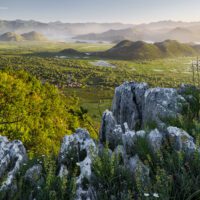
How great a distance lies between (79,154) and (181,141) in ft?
10.1

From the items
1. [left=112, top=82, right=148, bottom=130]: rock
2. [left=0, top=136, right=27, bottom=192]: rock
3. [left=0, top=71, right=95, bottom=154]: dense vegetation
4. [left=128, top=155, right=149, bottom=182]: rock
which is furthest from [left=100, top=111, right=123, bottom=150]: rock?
[left=0, top=71, right=95, bottom=154]: dense vegetation

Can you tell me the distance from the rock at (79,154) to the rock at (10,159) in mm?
1232

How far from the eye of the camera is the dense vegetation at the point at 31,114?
32.8m

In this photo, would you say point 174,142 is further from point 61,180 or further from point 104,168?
point 61,180

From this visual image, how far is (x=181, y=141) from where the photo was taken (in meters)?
8.99

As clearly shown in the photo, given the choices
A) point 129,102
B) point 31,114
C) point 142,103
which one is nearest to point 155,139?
point 142,103

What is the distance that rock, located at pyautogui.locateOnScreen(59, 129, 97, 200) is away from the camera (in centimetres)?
844

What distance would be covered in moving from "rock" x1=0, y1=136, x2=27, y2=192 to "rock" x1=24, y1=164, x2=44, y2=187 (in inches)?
15.2

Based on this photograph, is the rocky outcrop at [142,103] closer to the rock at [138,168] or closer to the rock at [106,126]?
the rock at [106,126]

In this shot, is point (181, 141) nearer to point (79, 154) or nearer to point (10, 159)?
point (79, 154)

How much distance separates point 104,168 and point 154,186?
1404 mm

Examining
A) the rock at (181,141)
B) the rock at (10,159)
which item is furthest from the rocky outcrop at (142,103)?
the rock at (10,159)

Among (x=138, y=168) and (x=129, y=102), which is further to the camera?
(x=129, y=102)

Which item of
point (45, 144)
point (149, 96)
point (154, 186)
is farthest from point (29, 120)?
point (154, 186)
